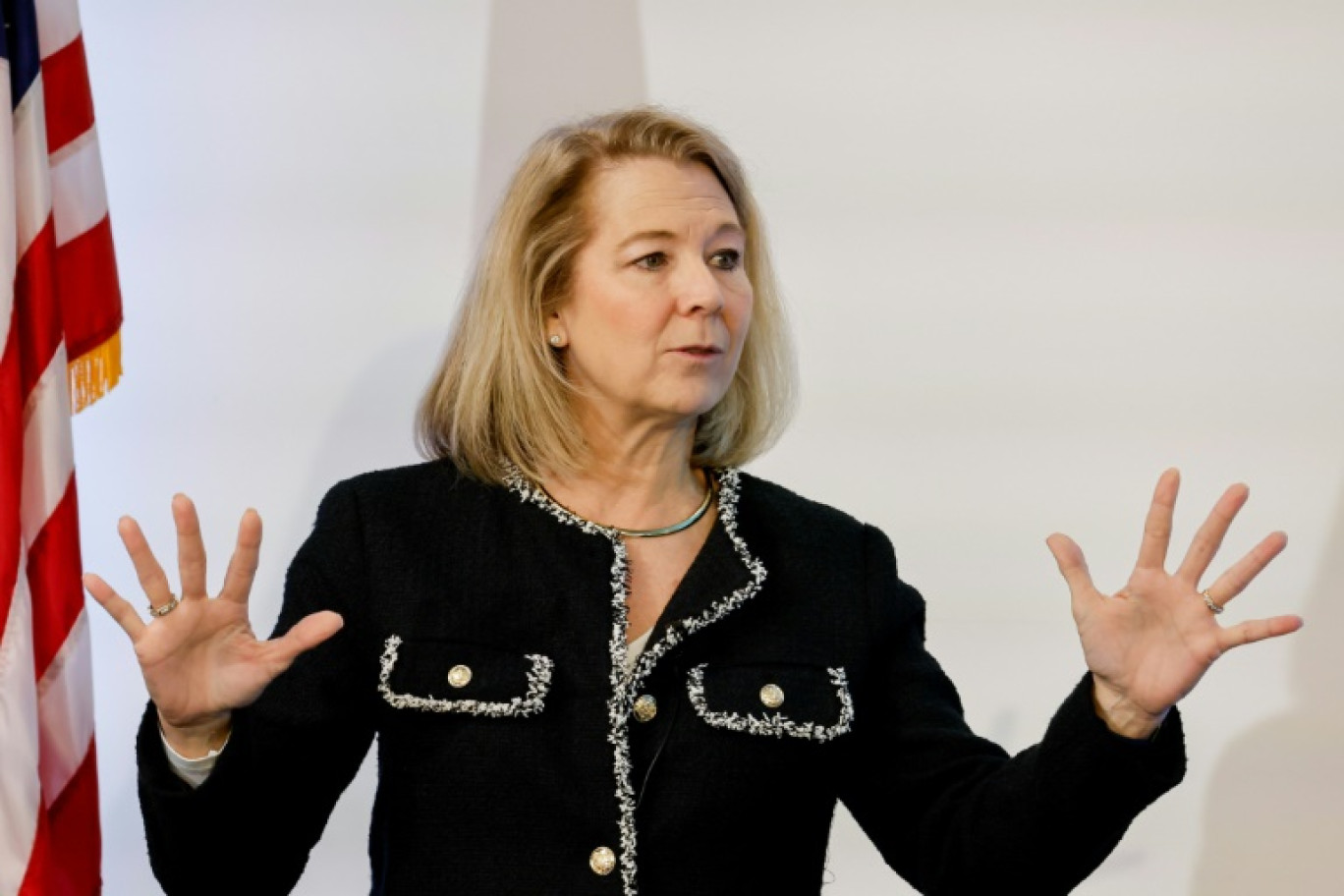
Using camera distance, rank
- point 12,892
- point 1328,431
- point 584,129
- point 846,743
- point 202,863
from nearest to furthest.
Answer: point 202,863, point 846,743, point 584,129, point 12,892, point 1328,431

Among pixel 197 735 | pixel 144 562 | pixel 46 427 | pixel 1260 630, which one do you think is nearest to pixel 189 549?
pixel 144 562

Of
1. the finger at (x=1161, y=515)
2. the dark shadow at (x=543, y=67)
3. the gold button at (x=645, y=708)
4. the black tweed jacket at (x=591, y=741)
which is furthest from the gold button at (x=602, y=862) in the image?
the dark shadow at (x=543, y=67)

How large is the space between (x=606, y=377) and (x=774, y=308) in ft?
1.08

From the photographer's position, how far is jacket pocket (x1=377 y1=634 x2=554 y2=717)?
1.95m

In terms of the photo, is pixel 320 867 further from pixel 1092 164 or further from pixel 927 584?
pixel 1092 164

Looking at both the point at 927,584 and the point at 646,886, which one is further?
the point at 927,584

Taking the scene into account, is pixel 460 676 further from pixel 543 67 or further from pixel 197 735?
pixel 543 67

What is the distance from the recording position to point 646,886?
1938 mm

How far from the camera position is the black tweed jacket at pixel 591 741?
1.91 metres

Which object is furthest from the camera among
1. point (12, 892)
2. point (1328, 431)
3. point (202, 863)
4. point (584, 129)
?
A: point (1328, 431)

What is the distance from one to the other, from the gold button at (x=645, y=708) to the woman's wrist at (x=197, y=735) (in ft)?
1.39

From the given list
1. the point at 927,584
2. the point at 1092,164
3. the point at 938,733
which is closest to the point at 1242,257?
the point at 1092,164

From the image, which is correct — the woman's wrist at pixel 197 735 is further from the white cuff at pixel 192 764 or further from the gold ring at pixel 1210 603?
the gold ring at pixel 1210 603

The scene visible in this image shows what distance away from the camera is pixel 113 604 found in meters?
1.70
